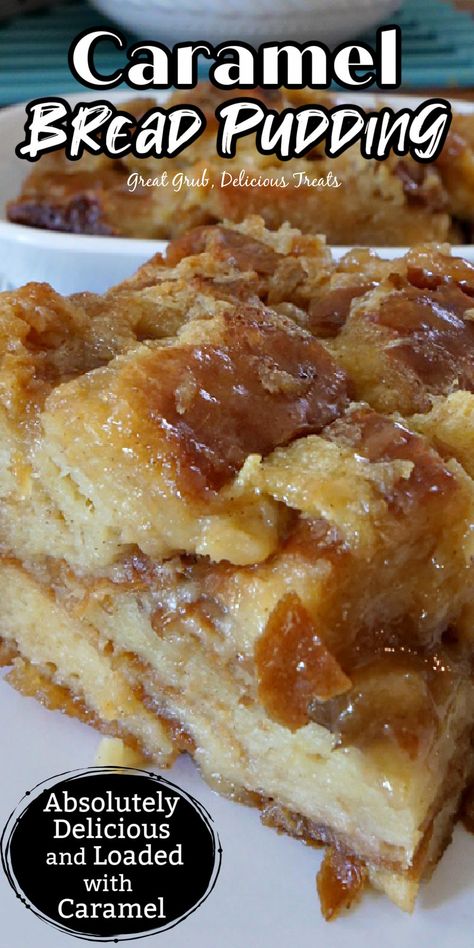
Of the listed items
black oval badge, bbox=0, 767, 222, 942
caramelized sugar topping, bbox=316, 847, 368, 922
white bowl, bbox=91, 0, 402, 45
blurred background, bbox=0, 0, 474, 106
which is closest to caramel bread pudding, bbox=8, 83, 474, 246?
blurred background, bbox=0, 0, 474, 106

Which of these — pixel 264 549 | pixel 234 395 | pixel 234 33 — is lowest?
pixel 264 549

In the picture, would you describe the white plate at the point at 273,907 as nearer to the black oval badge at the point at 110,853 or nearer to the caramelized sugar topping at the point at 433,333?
the black oval badge at the point at 110,853

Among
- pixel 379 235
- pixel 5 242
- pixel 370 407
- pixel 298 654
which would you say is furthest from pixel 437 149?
pixel 298 654

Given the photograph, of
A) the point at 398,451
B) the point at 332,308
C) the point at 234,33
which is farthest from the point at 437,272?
the point at 234,33

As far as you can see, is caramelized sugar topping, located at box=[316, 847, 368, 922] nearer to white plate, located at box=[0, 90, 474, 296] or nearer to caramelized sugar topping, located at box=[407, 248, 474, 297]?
caramelized sugar topping, located at box=[407, 248, 474, 297]

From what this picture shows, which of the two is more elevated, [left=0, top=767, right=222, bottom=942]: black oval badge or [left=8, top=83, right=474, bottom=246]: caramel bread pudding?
[left=8, top=83, right=474, bottom=246]: caramel bread pudding

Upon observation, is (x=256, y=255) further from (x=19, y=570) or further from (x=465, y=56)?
(x=465, y=56)

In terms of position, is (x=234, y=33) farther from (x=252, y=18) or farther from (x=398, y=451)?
(x=398, y=451)
